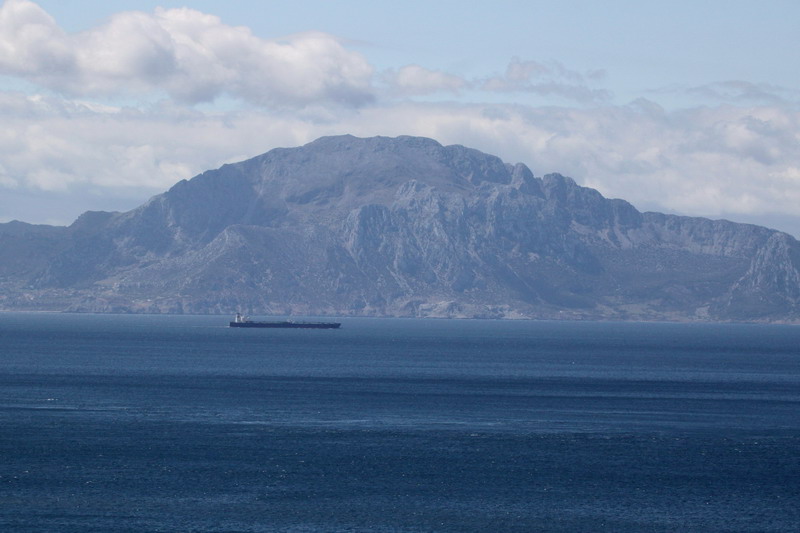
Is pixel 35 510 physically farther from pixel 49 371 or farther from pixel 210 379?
pixel 49 371

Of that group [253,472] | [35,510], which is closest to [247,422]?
[253,472]

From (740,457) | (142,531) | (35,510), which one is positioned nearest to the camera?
(142,531)

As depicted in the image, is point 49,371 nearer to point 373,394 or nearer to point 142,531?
point 373,394

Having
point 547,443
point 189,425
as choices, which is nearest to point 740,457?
point 547,443

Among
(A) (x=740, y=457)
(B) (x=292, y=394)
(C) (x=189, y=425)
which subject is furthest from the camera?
(B) (x=292, y=394)

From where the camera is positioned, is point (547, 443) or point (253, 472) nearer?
point (253, 472)

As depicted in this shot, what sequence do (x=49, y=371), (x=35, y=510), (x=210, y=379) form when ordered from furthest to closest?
(x=49, y=371), (x=210, y=379), (x=35, y=510)

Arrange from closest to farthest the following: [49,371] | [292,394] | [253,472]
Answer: [253,472] < [292,394] < [49,371]

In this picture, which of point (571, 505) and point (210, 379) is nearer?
point (571, 505)
